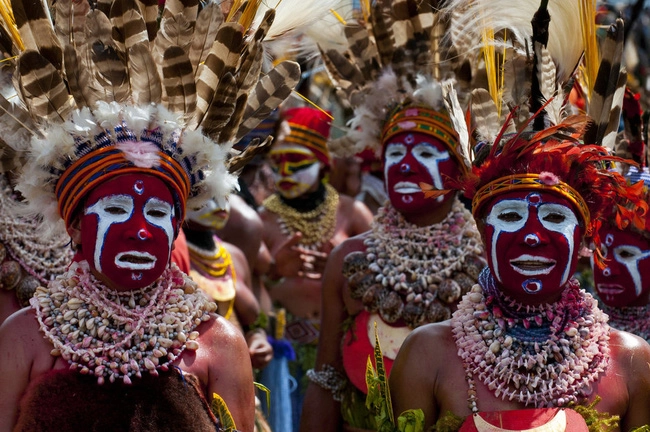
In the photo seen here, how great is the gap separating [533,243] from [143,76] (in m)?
1.55

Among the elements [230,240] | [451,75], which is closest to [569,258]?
[451,75]

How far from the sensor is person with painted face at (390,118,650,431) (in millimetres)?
3559

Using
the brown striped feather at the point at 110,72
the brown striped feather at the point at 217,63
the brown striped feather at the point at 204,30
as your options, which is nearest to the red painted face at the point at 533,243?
the brown striped feather at the point at 217,63

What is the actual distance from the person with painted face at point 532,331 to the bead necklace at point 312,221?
12.9 feet

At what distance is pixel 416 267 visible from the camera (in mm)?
4918

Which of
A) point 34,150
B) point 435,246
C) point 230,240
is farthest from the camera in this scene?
point 230,240

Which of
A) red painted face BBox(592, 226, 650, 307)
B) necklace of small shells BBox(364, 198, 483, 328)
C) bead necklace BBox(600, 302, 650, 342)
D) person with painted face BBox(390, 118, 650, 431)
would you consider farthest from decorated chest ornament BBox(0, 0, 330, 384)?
bead necklace BBox(600, 302, 650, 342)

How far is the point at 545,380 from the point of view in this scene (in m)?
3.58

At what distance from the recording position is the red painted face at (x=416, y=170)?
4.97m

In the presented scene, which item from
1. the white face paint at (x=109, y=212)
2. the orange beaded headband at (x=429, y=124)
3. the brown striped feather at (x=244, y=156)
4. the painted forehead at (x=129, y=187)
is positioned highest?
the orange beaded headband at (x=429, y=124)

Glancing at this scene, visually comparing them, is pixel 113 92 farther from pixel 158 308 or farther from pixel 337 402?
pixel 337 402

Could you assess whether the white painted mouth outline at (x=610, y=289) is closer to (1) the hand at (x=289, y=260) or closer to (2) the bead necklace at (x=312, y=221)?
(1) the hand at (x=289, y=260)

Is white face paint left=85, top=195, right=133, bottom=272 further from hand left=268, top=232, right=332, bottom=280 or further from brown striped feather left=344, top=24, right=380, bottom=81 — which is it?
hand left=268, top=232, right=332, bottom=280

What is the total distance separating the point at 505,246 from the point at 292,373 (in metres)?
3.82
